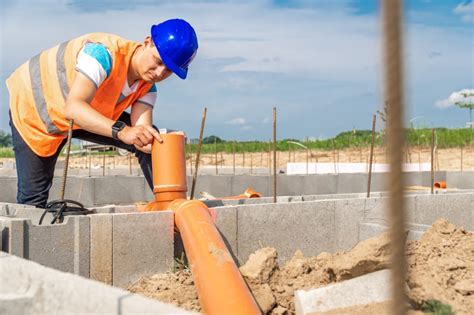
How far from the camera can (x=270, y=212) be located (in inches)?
169

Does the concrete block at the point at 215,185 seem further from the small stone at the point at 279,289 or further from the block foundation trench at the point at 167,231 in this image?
the small stone at the point at 279,289

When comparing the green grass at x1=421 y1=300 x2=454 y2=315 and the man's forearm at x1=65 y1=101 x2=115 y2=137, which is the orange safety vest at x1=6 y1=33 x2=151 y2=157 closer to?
the man's forearm at x1=65 y1=101 x2=115 y2=137

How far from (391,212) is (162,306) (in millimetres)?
1148

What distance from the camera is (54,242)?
3.54 metres

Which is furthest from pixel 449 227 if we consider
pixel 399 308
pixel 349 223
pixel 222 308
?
pixel 399 308

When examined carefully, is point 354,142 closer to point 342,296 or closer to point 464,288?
point 464,288

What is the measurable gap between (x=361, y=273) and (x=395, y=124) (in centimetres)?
239

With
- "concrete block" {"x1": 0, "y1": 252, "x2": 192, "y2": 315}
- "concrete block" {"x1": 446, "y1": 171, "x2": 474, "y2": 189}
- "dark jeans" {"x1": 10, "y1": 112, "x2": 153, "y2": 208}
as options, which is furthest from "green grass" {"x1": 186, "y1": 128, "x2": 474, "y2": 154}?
"concrete block" {"x1": 0, "y1": 252, "x2": 192, "y2": 315}

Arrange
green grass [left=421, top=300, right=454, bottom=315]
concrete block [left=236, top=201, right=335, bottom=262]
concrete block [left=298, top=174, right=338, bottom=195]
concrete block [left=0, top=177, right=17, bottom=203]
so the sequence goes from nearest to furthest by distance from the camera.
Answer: green grass [left=421, top=300, right=454, bottom=315], concrete block [left=236, top=201, right=335, bottom=262], concrete block [left=0, top=177, right=17, bottom=203], concrete block [left=298, top=174, right=338, bottom=195]

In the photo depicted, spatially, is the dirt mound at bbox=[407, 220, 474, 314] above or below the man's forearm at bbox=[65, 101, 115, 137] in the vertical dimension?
below

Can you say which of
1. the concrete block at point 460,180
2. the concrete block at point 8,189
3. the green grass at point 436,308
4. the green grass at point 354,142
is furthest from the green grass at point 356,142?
A: the green grass at point 436,308

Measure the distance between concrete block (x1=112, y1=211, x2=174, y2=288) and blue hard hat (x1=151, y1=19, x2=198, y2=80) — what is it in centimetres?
97

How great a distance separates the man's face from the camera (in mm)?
4219

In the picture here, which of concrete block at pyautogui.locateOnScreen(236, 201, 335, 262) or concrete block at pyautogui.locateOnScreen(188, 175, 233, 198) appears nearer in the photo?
concrete block at pyautogui.locateOnScreen(236, 201, 335, 262)
